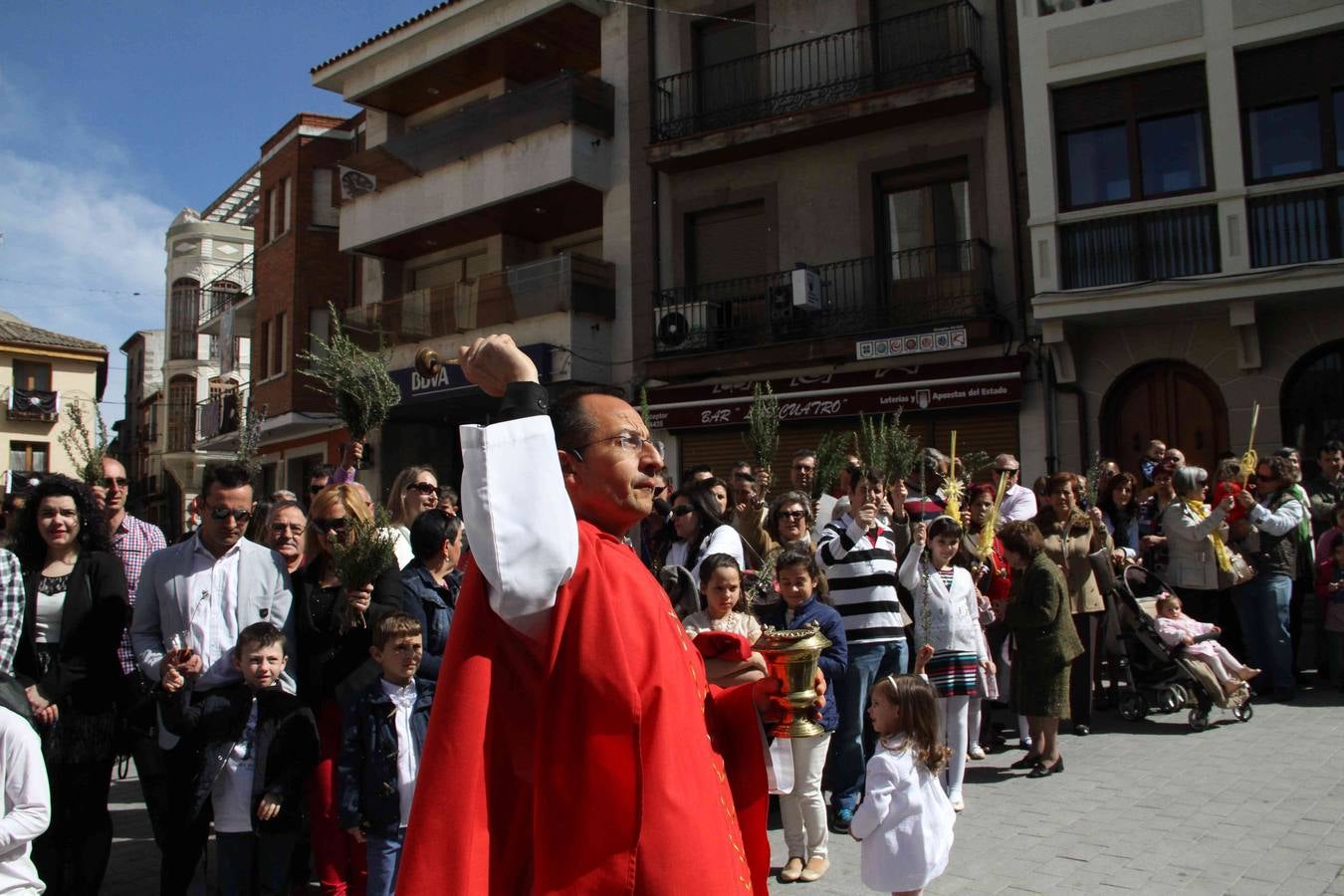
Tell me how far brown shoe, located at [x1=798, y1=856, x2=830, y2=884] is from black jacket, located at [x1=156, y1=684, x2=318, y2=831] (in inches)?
98.1

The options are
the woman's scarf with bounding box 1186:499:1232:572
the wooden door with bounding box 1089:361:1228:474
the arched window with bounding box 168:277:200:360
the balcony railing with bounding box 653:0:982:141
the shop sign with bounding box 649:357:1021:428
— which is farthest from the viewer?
the arched window with bounding box 168:277:200:360

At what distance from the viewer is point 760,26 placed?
17406mm

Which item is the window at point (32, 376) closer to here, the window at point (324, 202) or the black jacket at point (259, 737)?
the window at point (324, 202)

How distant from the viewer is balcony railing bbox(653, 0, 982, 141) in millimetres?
15484

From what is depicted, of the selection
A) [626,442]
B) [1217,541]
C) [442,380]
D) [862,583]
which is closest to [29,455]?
[442,380]

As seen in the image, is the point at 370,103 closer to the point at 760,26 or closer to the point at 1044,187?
the point at 760,26

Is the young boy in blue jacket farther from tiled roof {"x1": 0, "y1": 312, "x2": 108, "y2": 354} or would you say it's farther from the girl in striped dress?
tiled roof {"x1": 0, "y1": 312, "x2": 108, "y2": 354}

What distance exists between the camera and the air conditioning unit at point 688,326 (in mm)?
17422

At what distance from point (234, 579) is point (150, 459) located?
4855 cm

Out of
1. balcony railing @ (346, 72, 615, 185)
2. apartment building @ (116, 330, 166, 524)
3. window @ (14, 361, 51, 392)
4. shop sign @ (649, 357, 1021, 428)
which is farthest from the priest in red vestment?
window @ (14, 361, 51, 392)

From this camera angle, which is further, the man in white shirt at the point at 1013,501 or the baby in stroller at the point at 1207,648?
the man in white shirt at the point at 1013,501

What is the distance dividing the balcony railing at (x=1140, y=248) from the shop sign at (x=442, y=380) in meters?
8.38

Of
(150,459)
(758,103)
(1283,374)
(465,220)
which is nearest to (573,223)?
(465,220)

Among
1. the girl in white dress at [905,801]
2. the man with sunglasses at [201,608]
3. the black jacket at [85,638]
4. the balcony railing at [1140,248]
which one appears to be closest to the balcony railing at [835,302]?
the balcony railing at [1140,248]
